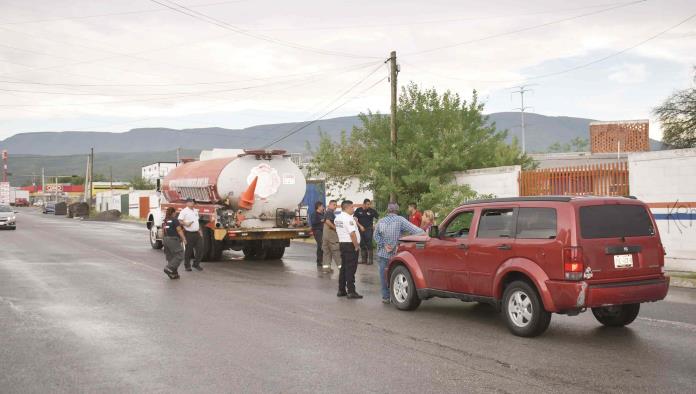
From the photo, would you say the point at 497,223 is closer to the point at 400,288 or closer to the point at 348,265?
the point at 400,288

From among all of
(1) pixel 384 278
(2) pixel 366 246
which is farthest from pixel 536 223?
(2) pixel 366 246

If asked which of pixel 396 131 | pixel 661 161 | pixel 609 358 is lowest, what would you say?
pixel 609 358

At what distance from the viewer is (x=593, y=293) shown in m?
8.44

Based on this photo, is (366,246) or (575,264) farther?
(366,246)

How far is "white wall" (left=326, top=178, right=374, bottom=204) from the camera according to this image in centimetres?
3042

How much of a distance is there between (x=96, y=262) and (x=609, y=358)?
1571 cm

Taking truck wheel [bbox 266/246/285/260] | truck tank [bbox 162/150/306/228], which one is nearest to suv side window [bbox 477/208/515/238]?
truck tank [bbox 162/150/306/228]

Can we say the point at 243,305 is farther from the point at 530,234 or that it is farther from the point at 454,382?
the point at 454,382

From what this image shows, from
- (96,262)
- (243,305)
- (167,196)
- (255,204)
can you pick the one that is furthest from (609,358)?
(167,196)

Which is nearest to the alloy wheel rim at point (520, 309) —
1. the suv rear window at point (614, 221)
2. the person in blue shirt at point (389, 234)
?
the suv rear window at point (614, 221)

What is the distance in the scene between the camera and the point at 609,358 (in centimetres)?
775

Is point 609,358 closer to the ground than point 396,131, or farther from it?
closer to the ground

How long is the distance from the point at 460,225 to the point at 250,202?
1123cm

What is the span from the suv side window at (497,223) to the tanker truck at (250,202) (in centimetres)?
1139
